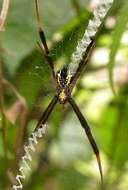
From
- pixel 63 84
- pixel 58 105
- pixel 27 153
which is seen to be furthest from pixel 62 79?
pixel 27 153

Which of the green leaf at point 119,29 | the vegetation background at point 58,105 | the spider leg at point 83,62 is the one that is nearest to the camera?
the spider leg at point 83,62

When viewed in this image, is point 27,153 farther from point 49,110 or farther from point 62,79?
point 62,79

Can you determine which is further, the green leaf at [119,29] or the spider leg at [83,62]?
the green leaf at [119,29]

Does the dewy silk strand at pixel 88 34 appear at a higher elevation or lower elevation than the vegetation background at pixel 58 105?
lower

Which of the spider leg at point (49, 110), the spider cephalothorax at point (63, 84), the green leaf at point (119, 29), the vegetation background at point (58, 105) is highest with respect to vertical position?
the vegetation background at point (58, 105)

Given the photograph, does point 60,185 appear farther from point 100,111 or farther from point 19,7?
point 19,7

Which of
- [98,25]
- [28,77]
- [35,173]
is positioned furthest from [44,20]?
[35,173]

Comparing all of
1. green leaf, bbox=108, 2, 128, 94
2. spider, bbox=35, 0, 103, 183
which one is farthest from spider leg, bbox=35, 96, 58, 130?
green leaf, bbox=108, 2, 128, 94

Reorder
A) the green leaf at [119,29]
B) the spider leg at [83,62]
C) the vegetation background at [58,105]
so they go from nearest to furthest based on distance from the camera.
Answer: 1. the spider leg at [83,62]
2. the green leaf at [119,29]
3. the vegetation background at [58,105]

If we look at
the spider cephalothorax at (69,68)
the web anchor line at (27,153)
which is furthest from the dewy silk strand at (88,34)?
the web anchor line at (27,153)

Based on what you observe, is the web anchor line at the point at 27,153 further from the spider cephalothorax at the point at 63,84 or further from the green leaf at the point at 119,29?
the green leaf at the point at 119,29
